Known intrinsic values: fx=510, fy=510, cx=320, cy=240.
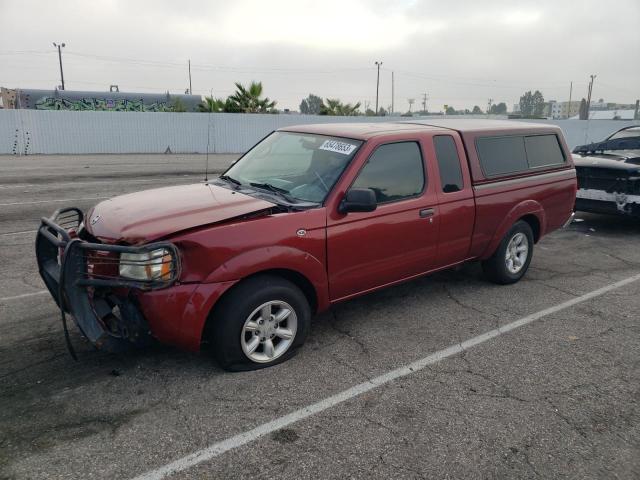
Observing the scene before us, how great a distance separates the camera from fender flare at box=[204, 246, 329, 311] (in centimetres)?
345

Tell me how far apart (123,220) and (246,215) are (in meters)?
0.87

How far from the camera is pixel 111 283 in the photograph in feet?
10.8

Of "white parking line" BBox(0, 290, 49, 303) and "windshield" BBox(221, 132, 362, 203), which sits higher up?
"windshield" BBox(221, 132, 362, 203)

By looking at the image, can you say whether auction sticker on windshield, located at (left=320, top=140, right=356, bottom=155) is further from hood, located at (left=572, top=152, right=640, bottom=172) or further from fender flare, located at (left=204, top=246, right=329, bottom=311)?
hood, located at (left=572, top=152, right=640, bottom=172)

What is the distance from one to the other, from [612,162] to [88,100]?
1697 inches

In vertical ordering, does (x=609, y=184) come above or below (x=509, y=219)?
above

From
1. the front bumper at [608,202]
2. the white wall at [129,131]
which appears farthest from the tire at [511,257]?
the white wall at [129,131]

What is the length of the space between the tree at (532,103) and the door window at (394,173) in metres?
130

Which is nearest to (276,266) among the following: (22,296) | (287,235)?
(287,235)

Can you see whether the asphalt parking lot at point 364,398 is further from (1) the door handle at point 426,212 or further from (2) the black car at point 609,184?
(2) the black car at point 609,184

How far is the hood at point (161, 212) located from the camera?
11.2ft

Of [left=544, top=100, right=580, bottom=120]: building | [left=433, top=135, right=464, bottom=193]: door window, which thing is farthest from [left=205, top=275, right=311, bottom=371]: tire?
[left=544, top=100, right=580, bottom=120]: building

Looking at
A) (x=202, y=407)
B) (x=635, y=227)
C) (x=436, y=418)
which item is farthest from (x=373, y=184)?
(x=635, y=227)

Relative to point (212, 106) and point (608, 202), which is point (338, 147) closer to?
point (608, 202)
